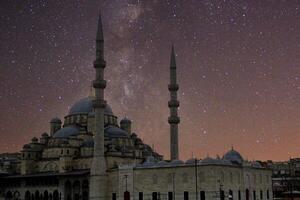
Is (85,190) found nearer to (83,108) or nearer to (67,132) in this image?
(67,132)

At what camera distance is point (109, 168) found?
45562 millimetres

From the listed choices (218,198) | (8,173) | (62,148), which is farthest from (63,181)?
(218,198)

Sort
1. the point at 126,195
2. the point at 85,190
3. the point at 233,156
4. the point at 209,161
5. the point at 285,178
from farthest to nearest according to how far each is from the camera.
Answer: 1. the point at 285,178
2. the point at 85,190
3. the point at 233,156
4. the point at 126,195
5. the point at 209,161

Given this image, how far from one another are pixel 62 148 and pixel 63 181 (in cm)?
419

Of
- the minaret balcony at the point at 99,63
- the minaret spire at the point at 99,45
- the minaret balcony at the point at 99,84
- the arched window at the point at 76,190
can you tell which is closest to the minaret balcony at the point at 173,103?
the minaret balcony at the point at 99,84

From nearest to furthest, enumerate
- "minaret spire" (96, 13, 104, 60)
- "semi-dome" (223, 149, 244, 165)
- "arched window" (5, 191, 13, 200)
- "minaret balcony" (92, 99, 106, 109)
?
"minaret balcony" (92, 99, 106, 109)
"semi-dome" (223, 149, 244, 165)
"minaret spire" (96, 13, 104, 60)
"arched window" (5, 191, 13, 200)

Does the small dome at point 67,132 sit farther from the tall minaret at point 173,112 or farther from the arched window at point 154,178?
the arched window at point 154,178

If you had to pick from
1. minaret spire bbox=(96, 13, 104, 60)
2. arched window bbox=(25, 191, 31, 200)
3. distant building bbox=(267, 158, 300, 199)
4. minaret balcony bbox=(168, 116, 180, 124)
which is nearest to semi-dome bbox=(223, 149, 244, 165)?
minaret balcony bbox=(168, 116, 180, 124)

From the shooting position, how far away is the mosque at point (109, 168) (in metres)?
38.4

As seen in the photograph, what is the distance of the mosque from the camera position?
38.4 metres

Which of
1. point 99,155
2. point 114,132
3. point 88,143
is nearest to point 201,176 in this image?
point 99,155

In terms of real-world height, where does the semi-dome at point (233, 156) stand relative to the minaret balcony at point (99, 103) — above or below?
below

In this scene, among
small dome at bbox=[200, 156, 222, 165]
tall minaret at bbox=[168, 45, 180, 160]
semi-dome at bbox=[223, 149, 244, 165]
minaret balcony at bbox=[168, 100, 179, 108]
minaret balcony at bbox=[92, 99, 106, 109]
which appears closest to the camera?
small dome at bbox=[200, 156, 222, 165]

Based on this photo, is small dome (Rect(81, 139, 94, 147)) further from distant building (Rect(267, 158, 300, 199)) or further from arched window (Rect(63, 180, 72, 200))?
distant building (Rect(267, 158, 300, 199))
